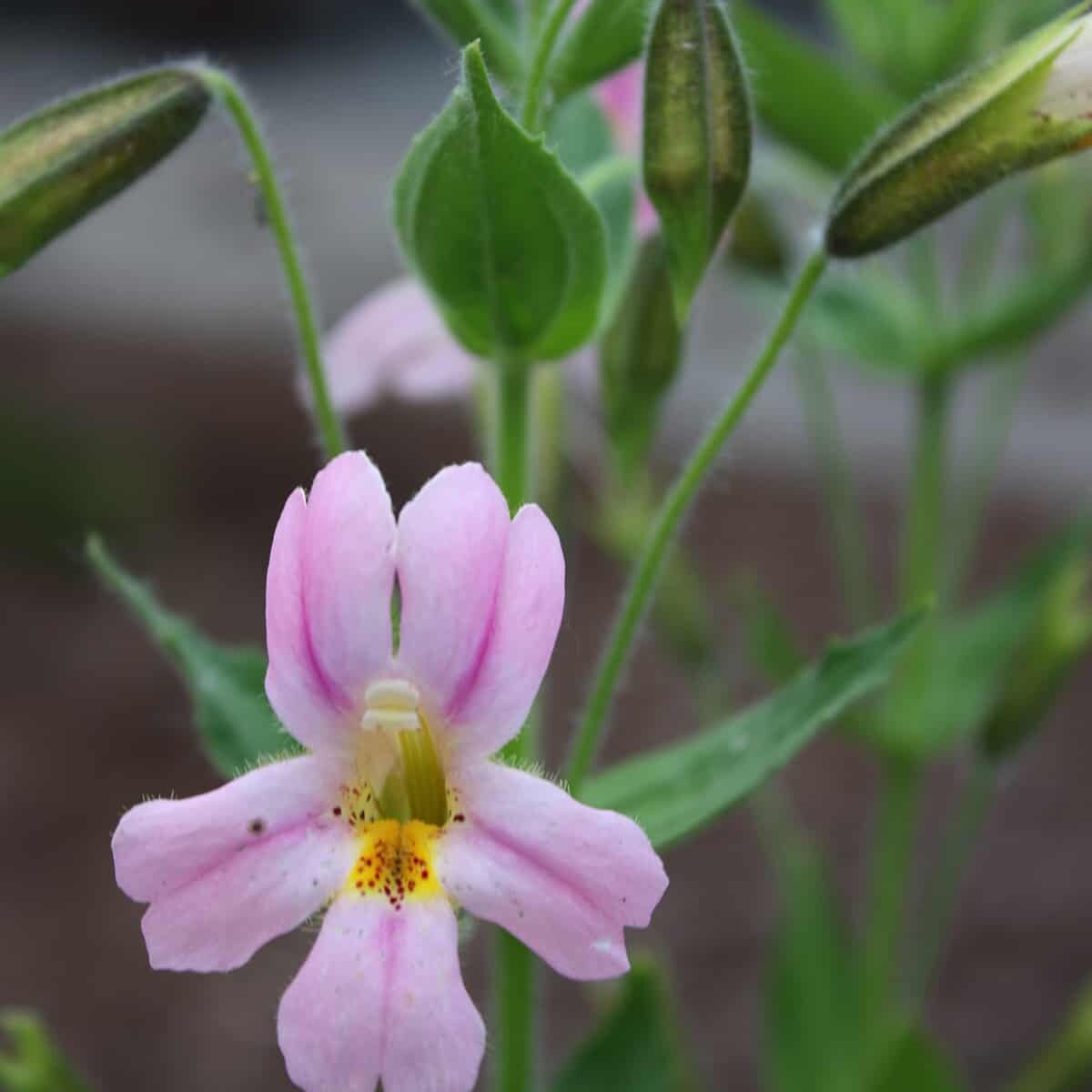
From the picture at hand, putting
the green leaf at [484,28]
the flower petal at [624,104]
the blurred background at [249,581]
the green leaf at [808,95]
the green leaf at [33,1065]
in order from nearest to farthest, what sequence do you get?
1. the green leaf at [484,28]
2. the green leaf at [33,1065]
3. the flower petal at [624,104]
4. the green leaf at [808,95]
5. the blurred background at [249,581]

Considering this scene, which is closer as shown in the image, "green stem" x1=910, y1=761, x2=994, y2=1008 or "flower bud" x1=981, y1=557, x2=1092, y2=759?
"flower bud" x1=981, y1=557, x2=1092, y2=759

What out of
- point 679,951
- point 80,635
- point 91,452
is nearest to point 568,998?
point 679,951

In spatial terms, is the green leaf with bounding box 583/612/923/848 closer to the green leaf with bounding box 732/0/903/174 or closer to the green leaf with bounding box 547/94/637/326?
the green leaf with bounding box 547/94/637/326

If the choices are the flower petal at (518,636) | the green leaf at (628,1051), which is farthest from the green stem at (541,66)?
the green leaf at (628,1051)

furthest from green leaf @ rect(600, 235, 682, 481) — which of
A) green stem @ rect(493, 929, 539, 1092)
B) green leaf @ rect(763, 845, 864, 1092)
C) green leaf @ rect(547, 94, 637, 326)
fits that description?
green leaf @ rect(763, 845, 864, 1092)

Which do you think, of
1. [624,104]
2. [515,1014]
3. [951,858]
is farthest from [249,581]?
[515,1014]

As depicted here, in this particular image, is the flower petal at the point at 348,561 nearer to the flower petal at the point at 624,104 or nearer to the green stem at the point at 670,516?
the green stem at the point at 670,516
